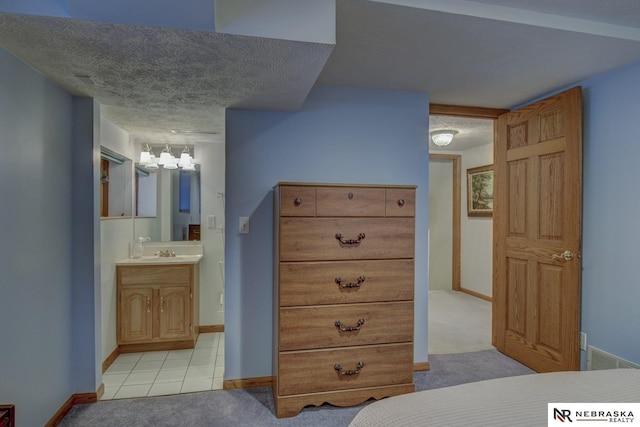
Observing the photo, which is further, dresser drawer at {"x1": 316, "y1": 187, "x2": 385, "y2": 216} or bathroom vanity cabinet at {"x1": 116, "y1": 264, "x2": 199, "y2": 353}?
bathroom vanity cabinet at {"x1": 116, "y1": 264, "x2": 199, "y2": 353}

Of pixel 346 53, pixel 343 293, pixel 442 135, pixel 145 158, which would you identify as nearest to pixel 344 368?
pixel 343 293

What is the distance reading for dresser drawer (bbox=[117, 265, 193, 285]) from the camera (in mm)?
3033

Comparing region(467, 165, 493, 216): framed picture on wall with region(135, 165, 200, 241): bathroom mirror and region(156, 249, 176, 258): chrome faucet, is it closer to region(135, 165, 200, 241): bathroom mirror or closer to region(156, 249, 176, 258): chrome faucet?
region(135, 165, 200, 241): bathroom mirror

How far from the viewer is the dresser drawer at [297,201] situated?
2031 mm

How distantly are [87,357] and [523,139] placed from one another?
11.7 feet

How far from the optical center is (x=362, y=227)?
2.12 metres

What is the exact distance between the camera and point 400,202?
216cm

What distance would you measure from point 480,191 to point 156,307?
440cm

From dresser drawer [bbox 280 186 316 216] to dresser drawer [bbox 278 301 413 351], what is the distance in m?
0.57

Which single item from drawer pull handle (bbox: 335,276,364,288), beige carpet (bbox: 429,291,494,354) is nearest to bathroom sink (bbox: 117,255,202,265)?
drawer pull handle (bbox: 335,276,364,288)

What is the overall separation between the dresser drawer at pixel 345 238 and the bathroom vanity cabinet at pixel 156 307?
155cm

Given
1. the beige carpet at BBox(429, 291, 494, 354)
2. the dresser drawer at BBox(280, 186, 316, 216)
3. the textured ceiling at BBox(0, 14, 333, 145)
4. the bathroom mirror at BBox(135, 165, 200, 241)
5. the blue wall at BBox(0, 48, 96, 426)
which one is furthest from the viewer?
the bathroom mirror at BBox(135, 165, 200, 241)

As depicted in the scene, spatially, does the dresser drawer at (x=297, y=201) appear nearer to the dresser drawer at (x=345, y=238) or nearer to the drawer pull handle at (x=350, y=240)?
the dresser drawer at (x=345, y=238)

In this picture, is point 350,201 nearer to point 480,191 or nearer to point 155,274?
point 155,274
